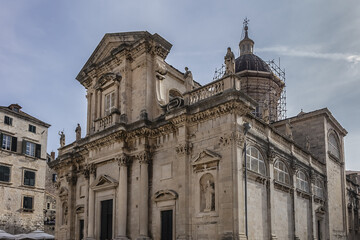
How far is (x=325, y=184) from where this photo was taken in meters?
27.7

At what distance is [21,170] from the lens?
129 ft

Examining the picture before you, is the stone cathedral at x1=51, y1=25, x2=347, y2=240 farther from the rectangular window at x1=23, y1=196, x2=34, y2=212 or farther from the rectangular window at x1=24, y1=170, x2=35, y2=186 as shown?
the rectangular window at x1=23, y1=196, x2=34, y2=212

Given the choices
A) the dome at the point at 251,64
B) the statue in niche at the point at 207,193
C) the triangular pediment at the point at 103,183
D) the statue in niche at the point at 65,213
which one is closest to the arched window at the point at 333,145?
the dome at the point at 251,64

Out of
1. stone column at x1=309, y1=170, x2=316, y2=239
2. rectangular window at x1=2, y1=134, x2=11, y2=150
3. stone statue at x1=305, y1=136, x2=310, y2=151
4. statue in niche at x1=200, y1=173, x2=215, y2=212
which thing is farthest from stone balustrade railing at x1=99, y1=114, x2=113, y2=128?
rectangular window at x1=2, y1=134, x2=11, y2=150

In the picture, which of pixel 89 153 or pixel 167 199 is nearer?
pixel 167 199

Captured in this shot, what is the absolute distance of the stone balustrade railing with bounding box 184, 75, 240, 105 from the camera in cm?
1745

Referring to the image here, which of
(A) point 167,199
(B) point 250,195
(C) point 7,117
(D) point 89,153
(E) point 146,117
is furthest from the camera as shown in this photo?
(C) point 7,117

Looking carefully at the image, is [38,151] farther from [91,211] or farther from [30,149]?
[91,211]

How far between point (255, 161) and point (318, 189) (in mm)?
10268

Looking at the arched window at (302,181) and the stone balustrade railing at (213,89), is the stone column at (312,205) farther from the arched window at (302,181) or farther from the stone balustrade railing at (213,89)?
the stone balustrade railing at (213,89)

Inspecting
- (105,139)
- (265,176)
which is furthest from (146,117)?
(265,176)

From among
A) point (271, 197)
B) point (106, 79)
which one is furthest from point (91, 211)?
point (271, 197)

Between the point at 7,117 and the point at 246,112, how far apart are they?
29102mm

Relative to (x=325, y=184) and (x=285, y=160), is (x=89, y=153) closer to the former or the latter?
(x=285, y=160)
